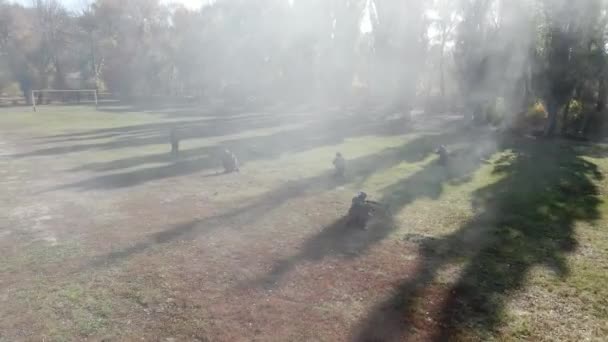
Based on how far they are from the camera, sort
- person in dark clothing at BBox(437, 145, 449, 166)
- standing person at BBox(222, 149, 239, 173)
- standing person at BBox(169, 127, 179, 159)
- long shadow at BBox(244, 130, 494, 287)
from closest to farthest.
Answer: long shadow at BBox(244, 130, 494, 287) → standing person at BBox(222, 149, 239, 173) → person in dark clothing at BBox(437, 145, 449, 166) → standing person at BBox(169, 127, 179, 159)

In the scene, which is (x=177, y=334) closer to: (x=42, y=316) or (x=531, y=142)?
(x=42, y=316)

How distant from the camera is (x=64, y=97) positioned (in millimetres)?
50062

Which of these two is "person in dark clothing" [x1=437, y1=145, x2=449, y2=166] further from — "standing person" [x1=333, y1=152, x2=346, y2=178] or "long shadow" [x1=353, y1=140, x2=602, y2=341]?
"standing person" [x1=333, y1=152, x2=346, y2=178]

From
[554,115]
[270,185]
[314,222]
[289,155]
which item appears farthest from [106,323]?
[554,115]

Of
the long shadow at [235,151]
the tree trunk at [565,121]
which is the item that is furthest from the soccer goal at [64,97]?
the tree trunk at [565,121]

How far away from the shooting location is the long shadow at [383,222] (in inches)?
281

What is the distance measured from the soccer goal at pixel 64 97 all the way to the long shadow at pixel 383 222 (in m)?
41.5

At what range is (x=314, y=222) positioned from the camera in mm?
9023

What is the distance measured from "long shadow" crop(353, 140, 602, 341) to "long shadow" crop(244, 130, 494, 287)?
1.07 m

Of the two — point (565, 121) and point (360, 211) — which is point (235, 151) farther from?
point (565, 121)

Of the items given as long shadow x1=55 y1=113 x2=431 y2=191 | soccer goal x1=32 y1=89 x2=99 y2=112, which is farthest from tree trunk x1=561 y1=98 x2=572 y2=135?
soccer goal x1=32 y1=89 x2=99 y2=112

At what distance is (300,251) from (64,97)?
5282 centimetres

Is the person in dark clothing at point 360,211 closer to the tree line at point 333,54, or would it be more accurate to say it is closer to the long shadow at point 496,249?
the long shadow at point 496,249

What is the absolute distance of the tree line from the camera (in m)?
21.5
